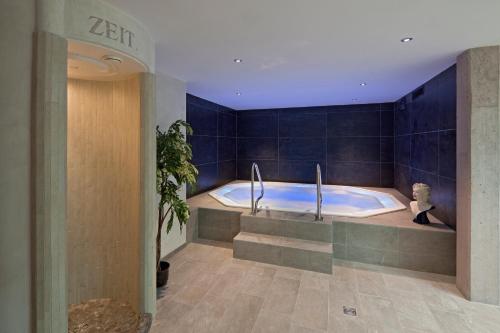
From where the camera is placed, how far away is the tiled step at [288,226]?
306 centimetres

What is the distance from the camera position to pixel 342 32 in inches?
75.7

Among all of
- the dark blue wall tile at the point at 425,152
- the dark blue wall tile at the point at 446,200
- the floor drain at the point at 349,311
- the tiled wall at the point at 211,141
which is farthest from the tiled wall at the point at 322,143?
the floor drain at the point at 349,311

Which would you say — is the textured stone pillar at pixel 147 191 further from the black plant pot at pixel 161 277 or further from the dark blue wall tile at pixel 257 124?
the dark blue wall tile at pixel 257 124

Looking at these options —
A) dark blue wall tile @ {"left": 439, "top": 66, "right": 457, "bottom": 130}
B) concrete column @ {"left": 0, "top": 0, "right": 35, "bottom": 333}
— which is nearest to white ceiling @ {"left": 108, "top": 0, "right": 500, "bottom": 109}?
dark blue wall tile @ {"left": 439, "top": 66, "right": 457, "bottom": 130}

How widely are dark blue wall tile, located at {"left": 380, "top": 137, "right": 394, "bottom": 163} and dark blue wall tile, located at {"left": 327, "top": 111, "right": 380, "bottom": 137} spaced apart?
225 millimetres

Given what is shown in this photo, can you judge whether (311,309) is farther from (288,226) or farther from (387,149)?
(387,149)

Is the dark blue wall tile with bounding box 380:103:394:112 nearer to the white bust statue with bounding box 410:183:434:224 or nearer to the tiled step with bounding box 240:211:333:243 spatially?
the white bust statue with bounding box 410:183:434:224

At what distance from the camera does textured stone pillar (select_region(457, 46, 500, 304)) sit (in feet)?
7.22

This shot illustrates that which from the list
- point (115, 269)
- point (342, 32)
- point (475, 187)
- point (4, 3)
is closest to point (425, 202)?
point (475, 187)

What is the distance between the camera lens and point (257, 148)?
6.18 m

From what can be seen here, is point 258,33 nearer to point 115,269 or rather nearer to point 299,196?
point 115,269

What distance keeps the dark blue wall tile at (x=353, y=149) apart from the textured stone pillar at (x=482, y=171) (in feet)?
10.2

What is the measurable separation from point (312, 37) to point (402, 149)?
3652 millimetres

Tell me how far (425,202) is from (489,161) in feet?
2.86
